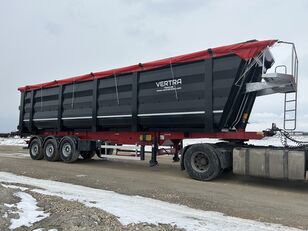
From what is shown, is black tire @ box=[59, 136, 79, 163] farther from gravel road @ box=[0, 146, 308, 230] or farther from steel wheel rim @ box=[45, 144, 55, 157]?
gravel road @ box=[0, 146, 308, 230]

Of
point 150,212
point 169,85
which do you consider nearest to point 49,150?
point 169,85

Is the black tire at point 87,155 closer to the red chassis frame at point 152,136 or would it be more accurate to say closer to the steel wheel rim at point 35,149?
the red chassis frame at point 152,136

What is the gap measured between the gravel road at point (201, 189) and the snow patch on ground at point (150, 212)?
0.31 meters

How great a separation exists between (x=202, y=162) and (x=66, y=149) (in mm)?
6316

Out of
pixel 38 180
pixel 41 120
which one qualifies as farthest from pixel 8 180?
pixel 41 120

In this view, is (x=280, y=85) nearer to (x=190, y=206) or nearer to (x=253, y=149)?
(x=253, y=149)

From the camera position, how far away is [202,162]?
9.80 m

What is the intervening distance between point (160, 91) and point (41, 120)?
683cm

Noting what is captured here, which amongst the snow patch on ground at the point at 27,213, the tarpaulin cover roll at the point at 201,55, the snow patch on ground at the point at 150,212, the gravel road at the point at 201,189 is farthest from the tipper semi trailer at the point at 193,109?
the snow patch on ground at the point at 27,213

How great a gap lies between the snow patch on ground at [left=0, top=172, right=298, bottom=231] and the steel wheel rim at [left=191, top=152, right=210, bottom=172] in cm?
274

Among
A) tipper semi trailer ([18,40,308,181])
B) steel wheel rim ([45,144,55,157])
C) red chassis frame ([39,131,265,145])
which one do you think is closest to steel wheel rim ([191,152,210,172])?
tipper semi trailer ([18,40,308,181])

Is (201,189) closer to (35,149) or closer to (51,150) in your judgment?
(51,150)

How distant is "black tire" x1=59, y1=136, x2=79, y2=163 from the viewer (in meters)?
13.7

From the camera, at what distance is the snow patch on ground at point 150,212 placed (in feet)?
17.6
